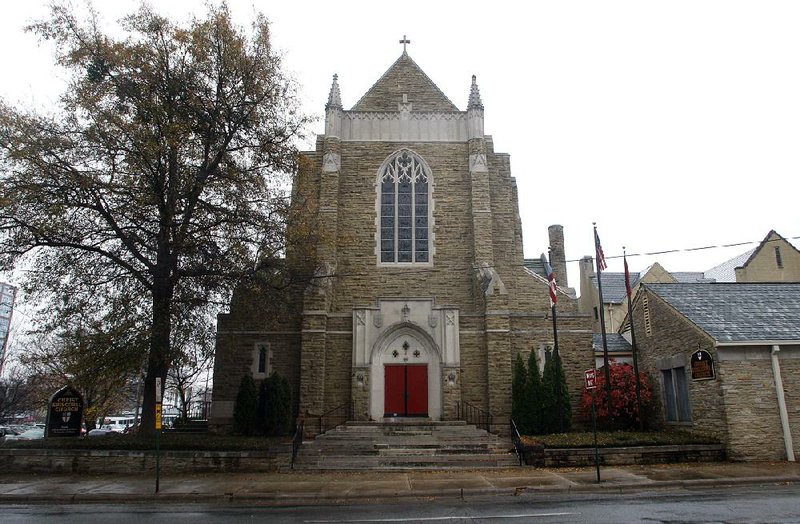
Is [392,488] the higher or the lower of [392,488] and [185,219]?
the lower

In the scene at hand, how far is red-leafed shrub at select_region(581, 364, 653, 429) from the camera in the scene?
20.3m

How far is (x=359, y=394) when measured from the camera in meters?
21.8

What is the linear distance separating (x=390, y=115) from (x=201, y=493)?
60.4 feet

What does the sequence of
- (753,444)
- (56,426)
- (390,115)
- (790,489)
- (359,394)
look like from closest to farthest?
(790,489), (753,444), (56,426), (359,394), (390,115)

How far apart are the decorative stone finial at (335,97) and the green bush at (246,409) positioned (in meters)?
12.4

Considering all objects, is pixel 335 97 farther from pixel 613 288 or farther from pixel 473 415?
pixel 613 288

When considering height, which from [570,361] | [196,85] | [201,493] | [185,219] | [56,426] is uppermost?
[196,85]

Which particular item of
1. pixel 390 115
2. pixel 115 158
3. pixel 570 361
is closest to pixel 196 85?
pixel 115 158

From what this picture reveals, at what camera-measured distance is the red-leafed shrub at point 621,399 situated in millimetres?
20281

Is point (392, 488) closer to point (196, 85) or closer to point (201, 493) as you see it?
point (201, 493)

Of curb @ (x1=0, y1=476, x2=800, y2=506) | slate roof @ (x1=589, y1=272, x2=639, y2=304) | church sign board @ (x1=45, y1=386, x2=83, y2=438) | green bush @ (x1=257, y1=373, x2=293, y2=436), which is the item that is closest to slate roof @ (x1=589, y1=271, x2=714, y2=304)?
slate roof @ (x1=589, y1=272, x2=639, y2=304)

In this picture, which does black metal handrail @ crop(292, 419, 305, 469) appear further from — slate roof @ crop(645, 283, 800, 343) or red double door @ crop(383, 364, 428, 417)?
slate roof @ crop(645, 283, 800, 343)

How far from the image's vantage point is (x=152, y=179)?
17047 millimetres

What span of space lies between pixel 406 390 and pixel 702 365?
1044cm
